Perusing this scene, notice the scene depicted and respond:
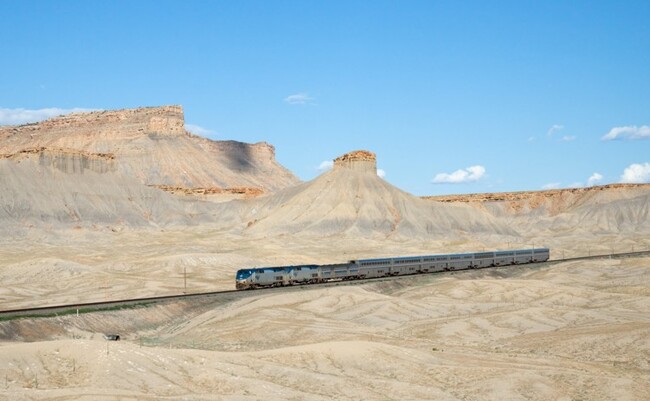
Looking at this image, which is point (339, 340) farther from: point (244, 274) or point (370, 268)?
point (370, 268)

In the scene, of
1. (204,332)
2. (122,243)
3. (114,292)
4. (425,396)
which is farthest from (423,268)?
(122,243)

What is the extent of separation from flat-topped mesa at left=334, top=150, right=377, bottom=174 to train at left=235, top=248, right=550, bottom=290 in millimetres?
78611

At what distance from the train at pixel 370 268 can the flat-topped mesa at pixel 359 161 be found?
78611 millimetres

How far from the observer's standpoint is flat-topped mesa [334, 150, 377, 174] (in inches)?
Result: 6944

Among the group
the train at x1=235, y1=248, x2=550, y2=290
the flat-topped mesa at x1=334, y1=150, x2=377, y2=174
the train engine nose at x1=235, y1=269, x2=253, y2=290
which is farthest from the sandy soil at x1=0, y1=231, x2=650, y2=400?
the flat-topped mesa at x1=334, y1=150, x2=377, y2=174

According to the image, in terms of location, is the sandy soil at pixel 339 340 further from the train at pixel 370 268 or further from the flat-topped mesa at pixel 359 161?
the flat-topped mesa at pixel 359 161

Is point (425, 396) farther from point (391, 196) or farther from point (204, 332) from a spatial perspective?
point (391, 196)

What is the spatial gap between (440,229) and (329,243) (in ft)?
101

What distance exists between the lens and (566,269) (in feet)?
299

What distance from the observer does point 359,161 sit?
17650 cm

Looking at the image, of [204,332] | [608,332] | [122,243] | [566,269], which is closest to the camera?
[608,332]

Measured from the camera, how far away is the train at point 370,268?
65375mm

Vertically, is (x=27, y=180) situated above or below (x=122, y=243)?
above

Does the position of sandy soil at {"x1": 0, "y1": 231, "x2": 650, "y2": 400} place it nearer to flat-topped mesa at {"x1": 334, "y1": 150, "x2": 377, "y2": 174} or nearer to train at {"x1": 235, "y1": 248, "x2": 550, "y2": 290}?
train at {"x1": 235, "y1": 248, "x2": 550, "y2": 290}
